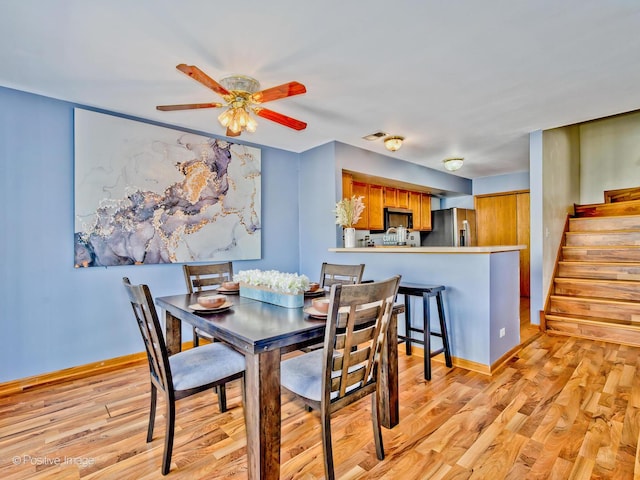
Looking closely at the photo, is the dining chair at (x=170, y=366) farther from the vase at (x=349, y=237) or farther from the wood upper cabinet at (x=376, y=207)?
the wood upper cabinet at (x=376, y=207)

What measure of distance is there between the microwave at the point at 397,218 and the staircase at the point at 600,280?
2.24m

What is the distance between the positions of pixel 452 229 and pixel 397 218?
1287 mm

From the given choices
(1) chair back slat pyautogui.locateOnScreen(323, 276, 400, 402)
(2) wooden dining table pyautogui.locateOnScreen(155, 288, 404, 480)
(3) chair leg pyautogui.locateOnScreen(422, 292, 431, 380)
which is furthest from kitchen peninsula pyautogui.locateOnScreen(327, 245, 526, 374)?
(2) wooden dining table pyautogui.locateOnScreen(155, 288, 404, 480)

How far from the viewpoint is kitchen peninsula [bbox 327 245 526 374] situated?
2760 mm

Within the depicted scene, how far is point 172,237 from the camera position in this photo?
10.9ft

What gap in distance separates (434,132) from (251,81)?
2236mm

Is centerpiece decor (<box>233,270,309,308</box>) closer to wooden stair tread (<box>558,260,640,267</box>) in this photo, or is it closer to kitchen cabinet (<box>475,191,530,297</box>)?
wooden stair tread (<box>558,260,640,267</box>)

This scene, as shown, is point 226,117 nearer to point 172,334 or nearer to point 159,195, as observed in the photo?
point 159,195

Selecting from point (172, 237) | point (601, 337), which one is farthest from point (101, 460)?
point (601, 337)

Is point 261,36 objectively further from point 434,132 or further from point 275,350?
point 434,132

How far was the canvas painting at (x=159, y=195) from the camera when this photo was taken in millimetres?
2852

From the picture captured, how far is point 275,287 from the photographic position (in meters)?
2.00

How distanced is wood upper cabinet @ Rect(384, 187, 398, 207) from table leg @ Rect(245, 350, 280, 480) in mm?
4198

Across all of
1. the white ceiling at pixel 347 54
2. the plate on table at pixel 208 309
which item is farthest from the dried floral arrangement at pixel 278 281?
the white ceiling at pixel 347 54
